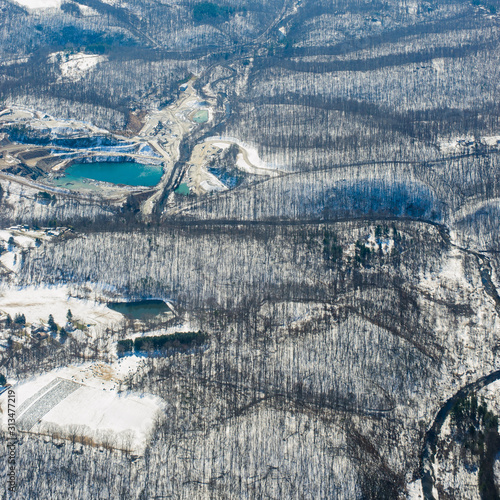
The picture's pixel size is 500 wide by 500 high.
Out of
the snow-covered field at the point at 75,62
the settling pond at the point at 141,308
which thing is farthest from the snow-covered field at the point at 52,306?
→ the snow-covered field at the point at 75,62

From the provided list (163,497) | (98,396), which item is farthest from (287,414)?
(98,396)

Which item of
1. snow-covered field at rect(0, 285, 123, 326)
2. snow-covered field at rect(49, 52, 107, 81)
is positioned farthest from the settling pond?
snow-covered field at rect(49, 52, 107, 81)

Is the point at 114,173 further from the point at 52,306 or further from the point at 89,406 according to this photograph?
the point at 89,406

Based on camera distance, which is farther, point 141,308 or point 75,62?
point 75,62

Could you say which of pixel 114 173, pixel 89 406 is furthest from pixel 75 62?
pixel 89 406

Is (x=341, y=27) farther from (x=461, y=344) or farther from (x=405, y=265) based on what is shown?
(x=461, y=344)

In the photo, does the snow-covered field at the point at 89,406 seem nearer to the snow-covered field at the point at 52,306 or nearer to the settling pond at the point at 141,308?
the snow-covered field at the point at 52,306
